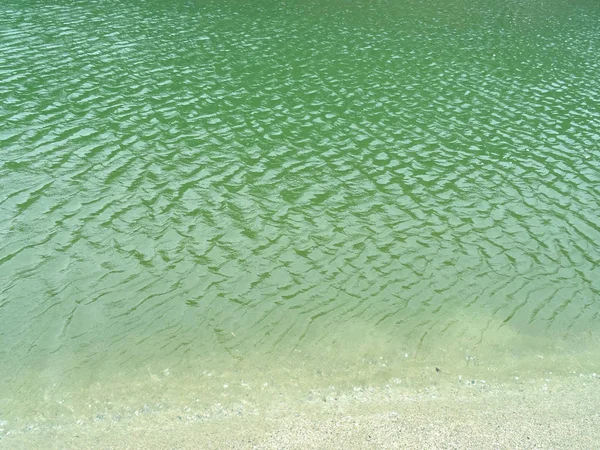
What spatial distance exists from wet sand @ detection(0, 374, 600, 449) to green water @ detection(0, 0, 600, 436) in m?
0.61

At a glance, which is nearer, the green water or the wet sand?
the wet sand

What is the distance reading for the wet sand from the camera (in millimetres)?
13445

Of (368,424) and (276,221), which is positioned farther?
(276,221)

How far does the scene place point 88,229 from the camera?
70.4ft

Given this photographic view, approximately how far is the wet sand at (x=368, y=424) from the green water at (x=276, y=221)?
61 cm

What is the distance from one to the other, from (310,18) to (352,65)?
48.9ft

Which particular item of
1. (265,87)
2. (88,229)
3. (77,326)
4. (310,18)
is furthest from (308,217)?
(310,18)

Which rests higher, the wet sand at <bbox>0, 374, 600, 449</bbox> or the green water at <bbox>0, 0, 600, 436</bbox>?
the wet sand at <bbox>0, 374, 600, 449</bbox>

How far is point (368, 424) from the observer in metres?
14.2

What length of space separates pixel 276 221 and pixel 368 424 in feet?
33.3

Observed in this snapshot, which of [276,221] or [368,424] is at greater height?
[368,424]

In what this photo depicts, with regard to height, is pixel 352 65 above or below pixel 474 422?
below

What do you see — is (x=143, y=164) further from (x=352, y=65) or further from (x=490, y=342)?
(x=352, y=65)

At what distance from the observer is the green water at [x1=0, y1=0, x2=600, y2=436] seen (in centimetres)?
1653
